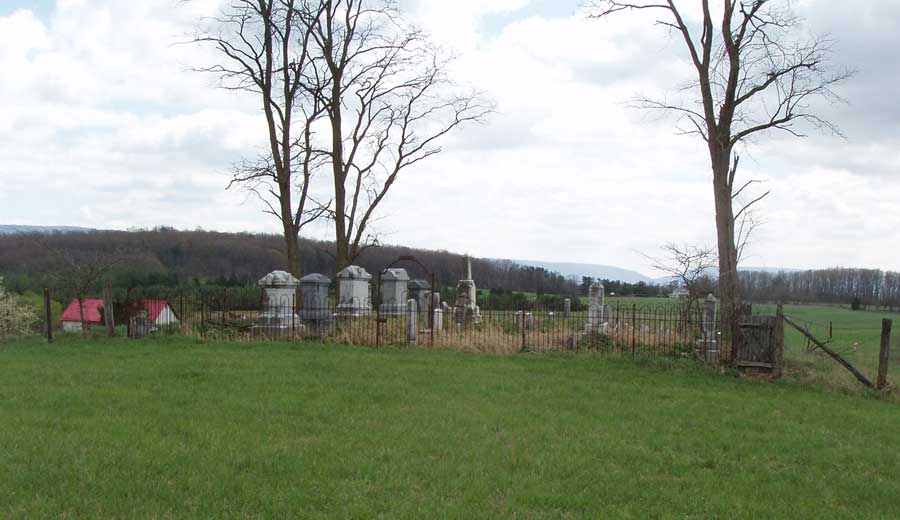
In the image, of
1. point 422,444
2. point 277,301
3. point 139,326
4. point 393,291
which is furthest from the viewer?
point 393,291

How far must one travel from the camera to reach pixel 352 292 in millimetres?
19828

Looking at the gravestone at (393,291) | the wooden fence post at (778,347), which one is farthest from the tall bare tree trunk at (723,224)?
the gravestone at (393,291)

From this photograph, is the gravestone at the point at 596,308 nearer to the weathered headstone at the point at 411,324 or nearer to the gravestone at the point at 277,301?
the weathered headstone at the point at 411,324

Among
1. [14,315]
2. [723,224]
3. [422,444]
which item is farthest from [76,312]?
[422,444]

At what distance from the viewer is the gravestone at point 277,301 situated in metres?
16.7

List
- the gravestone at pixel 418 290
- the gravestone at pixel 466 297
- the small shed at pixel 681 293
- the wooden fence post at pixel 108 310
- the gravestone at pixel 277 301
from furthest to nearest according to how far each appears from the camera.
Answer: the gravestone at pixel 466 297 → the gravestone at pixel 418 290 → the small shed at pixel 681 293 → the gravestone at pixel 277 301 → the wooden fence post at pixel 108 310

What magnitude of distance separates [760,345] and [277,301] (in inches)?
418

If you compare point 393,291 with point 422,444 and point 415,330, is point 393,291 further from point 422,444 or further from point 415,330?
point 422,444

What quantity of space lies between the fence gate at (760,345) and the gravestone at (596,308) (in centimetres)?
604

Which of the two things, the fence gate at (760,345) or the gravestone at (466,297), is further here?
the gravestone at (466,297)

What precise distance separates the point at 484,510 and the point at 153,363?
26.5 feet

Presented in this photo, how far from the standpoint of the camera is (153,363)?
1122 cm

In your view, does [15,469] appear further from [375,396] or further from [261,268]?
[261,268]

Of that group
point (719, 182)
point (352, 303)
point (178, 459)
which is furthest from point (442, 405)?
point (352, 303)
